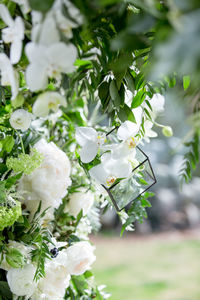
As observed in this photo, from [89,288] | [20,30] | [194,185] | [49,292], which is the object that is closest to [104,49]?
[20,30]

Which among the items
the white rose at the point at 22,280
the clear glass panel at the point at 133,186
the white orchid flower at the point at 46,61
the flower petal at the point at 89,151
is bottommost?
the white rose at the point at 22,280

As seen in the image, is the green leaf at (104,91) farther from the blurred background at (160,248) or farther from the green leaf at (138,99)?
the blurred background at (160,248)

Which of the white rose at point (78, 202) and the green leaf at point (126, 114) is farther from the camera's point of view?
the white rose at point (78, 202)

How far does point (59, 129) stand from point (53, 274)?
30 cm

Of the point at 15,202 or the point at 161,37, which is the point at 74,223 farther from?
the point at 161,37

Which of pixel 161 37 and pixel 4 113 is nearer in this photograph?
pixel 161 37

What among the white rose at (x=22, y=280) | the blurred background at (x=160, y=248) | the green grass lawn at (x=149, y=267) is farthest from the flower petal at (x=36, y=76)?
the green grass lawn at (x=149, y=267)

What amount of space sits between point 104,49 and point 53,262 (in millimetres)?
358

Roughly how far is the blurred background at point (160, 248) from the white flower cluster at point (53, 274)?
1.49 m

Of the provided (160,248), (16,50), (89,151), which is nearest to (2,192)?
(89,151)

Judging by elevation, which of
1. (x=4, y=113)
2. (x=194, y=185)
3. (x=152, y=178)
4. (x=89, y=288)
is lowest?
(x=194, y=185)

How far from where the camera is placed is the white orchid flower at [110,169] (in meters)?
0.51

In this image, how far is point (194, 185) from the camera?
3967 mm

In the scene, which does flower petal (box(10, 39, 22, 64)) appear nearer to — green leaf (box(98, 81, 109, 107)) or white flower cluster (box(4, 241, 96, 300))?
green leaf (box(98, 81, 109, 107))
